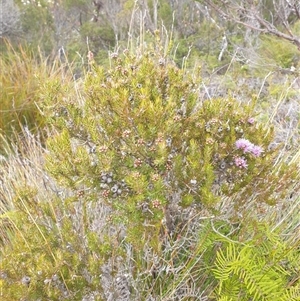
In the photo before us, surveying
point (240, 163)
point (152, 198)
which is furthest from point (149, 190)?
point (240, 163)

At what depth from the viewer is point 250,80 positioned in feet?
15.6

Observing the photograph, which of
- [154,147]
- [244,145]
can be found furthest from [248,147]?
[154,147]

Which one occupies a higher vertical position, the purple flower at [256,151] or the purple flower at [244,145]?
the purple flower at [244,145]

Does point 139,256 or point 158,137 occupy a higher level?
point 158,137

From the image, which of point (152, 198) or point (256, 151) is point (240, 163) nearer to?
point (256, 151)

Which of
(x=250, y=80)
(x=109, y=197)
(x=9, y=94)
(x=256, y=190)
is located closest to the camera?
(x=109, y=197)

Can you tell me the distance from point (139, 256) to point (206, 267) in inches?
9.4

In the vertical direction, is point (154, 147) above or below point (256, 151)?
above

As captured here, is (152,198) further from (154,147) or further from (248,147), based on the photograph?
(248,147)

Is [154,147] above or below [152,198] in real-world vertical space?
above

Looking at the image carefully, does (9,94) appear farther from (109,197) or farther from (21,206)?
(109,197)

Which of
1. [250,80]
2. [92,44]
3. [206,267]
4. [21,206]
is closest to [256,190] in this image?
[206,267]

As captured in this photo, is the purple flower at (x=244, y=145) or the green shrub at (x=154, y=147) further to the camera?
the purple flower at (x=244, y=145)

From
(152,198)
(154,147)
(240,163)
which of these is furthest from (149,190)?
(240,163)
